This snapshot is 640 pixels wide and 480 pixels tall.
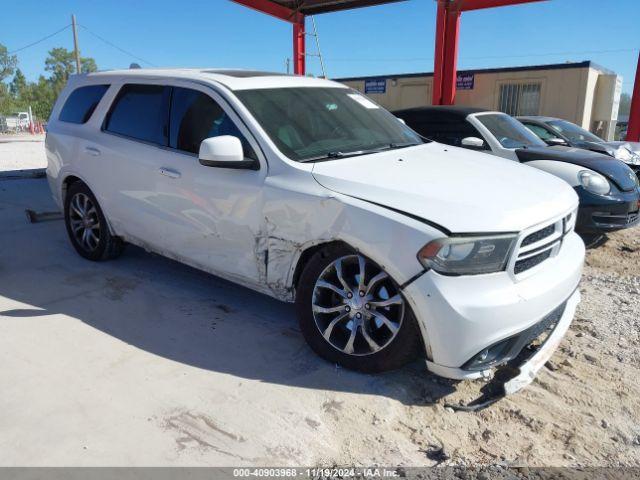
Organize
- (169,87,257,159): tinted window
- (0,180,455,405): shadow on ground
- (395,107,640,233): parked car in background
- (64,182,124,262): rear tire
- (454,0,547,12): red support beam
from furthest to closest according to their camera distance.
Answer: (454,0,547,12): red support beam < (395,107,640,233): parked car in background < (64,182,124,262): rear tire < (169,87,257,159): tinted window < (0,180,455,405): shadow on ground

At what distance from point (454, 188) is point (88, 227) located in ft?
12.1

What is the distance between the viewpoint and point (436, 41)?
555 inches

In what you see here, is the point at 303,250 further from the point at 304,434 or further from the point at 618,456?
the point at 618,456

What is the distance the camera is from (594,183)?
5734mm

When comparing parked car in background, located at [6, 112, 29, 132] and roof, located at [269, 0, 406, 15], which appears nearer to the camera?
roof, located at [269, 0, 406, 15]

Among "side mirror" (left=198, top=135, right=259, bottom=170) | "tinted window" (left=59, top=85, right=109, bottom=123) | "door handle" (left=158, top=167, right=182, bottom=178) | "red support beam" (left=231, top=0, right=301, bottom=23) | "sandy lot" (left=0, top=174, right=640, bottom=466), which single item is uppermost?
"red support beam" (left=231, top=0, right=301, bottom=23)

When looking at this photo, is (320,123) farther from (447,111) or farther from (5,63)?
(5,63)

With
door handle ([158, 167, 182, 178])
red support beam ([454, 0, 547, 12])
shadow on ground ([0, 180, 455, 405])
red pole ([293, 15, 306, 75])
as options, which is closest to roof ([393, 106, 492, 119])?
shadow on ground ([0, 180, 455, 405])

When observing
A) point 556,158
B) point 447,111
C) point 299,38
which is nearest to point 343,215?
point 556,158

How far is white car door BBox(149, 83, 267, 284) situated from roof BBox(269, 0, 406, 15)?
11.5 m

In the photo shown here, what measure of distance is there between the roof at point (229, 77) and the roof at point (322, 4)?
1069 cm

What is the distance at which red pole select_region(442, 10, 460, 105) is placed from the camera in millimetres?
13922

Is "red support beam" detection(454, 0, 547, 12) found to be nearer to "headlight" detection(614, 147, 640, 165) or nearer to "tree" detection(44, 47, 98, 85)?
"headlight" detection(614, 147, 640, 165)

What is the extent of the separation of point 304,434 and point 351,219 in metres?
1.16
